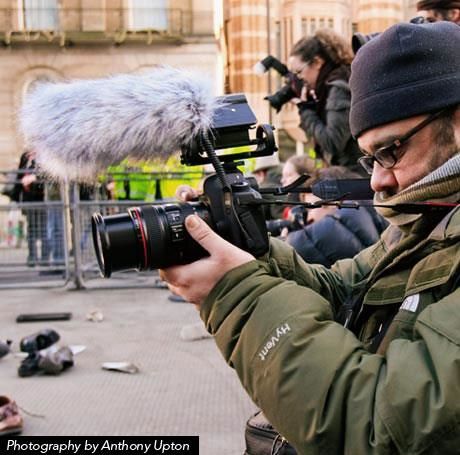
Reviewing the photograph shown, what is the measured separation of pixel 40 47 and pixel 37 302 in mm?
9602

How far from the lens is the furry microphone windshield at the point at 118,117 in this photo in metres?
1.62

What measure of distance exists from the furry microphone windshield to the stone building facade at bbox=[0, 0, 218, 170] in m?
12.7

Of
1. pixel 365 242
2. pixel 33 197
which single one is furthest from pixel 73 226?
pixel 365 242

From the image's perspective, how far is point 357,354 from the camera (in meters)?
1.23

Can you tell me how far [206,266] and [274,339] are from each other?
0.23m

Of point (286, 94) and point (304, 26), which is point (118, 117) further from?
point (304, 26)

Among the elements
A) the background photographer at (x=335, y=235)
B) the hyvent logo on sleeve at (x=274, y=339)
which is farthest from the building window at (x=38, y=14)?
the hyvent logo on sleeve at (x=274, y=339)

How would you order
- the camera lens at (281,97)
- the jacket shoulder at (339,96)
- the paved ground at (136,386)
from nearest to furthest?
the paved ground at (136,386) → the jacket shoulder at (339,96) → the camera lens at (281,97)

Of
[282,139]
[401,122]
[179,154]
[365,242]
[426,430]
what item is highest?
[401,122]

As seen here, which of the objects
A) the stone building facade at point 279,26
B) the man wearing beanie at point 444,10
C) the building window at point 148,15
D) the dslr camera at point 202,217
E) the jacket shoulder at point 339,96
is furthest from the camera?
the stone building facade at point 279,26

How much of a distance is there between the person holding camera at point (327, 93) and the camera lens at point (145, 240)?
102 inches

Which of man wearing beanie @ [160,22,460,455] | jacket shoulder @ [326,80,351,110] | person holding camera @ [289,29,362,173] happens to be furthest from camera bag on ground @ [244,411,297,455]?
jacket shoulder @ [326,80,351,110]

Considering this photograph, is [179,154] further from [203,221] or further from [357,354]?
[357,354]

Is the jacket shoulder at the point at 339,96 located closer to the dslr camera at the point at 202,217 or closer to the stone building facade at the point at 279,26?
the dslr camera at the point at 202,217
